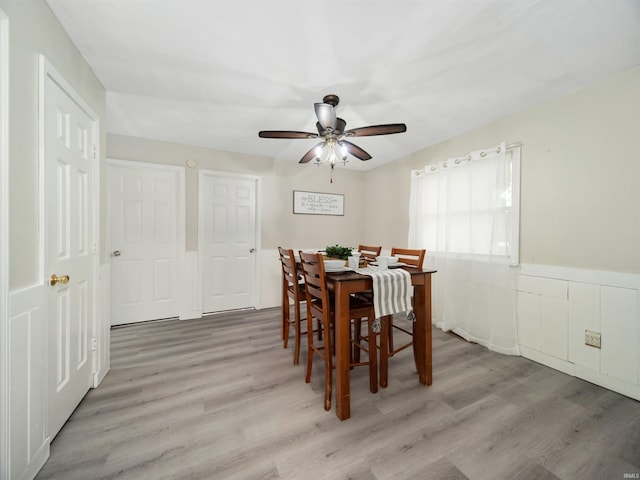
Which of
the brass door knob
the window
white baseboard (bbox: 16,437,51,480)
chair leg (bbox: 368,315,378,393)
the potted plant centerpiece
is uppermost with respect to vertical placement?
the window

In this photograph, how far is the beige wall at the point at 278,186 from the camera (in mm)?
3205

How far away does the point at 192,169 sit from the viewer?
11.1ft

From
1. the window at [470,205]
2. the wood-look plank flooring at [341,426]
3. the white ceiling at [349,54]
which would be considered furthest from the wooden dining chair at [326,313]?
the window at [470,205]

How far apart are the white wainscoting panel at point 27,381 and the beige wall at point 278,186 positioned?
2.27 metres

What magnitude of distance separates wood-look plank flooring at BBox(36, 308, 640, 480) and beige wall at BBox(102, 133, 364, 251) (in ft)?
6.67

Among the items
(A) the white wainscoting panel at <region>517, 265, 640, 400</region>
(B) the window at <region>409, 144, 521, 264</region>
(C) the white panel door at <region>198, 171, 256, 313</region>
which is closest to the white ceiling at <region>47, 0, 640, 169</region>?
(B) the window at <region>409, 144, 521, 264</region>

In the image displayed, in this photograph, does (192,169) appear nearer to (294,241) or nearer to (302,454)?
(294,241)

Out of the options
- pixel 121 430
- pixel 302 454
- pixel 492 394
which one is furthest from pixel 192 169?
pixel 492 394

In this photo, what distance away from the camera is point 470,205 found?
2764mm

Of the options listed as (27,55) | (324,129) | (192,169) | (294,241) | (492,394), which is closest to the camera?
(27,55)

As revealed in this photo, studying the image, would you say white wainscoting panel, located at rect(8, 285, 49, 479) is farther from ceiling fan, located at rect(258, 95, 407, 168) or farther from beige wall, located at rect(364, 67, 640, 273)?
beige wall, located at rect(364, 67, 640, 273)

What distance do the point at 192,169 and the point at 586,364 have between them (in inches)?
181

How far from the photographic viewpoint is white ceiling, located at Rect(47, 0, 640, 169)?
1.36m

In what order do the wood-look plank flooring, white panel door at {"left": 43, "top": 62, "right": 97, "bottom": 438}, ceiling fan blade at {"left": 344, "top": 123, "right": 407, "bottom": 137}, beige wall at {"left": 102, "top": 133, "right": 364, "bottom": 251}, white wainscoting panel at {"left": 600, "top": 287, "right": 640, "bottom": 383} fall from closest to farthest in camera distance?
the wood-look plank flooring, white panel door at {"left": 43, "top": 62, "right": 97, "bottom": 438}, white wainscoting panel at {"left": 600, "top": 287, "right": 640, "bottom": 383}, ceiling fan blade at {"left": 344, "top": 123, "right": 407, "bottom": 137}, beige wall at {"left": 102, "top": 133, "right": 364, "bottom": 251}
